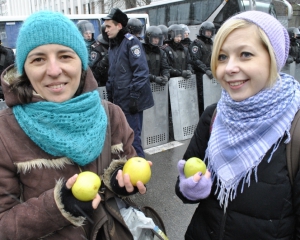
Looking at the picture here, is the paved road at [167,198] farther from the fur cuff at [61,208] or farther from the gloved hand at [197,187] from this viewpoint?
the fur cuff at [61,208]

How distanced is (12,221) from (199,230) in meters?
0.96

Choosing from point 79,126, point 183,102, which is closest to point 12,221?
point 79,126

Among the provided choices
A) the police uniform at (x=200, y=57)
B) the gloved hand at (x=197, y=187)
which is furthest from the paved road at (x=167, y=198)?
the police uniform at (x=200, y=57)

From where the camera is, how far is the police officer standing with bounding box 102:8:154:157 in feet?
14.0

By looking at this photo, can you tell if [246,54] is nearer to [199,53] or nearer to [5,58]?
[5,58]

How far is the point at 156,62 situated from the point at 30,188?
191 inches

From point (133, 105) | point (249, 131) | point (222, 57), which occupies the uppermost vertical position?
point (222, 57)

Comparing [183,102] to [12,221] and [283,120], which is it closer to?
[283,120]

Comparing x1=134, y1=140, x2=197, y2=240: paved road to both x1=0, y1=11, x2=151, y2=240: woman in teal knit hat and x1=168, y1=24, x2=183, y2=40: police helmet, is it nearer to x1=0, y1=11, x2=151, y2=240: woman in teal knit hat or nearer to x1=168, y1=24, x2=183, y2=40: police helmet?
x1=0, y1=11, x2=151, y2=240: woman in teal knit hat

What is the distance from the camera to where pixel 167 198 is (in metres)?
3.86

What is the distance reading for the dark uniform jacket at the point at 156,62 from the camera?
19.4ft

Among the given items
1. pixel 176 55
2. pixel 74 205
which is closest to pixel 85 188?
pixel 74 205

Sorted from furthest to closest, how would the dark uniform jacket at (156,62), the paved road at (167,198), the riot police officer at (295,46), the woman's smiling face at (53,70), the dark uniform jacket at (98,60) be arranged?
the riot police officer at (295,46), the dark uniform jacket at (156,62), the dark uniform jacket at (98,60), the paved road at (167,198), the woman's smiling face at (53,70)

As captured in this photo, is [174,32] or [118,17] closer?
[118,17]
